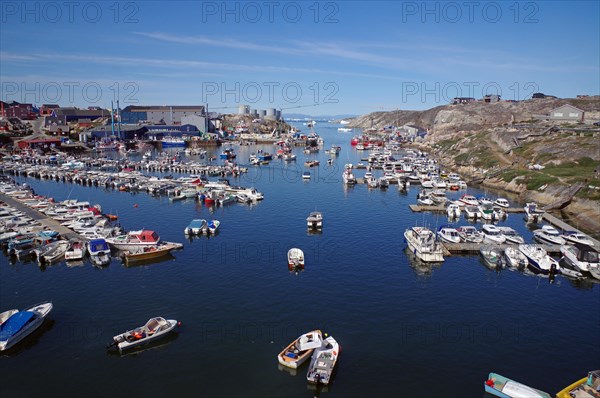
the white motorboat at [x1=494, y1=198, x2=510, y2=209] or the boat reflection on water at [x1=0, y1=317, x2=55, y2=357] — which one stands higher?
the white motorboat at [x1=494, y1=198, x2=510, y2=209]

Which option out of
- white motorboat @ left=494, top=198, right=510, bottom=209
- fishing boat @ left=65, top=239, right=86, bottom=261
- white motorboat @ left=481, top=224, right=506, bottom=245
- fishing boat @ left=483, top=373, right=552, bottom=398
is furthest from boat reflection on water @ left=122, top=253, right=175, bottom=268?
white motorboat @ left=494, top=198, right=510, bottom=209

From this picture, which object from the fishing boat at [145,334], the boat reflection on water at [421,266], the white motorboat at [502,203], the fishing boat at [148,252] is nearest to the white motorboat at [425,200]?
the white motorboat at [502,203]

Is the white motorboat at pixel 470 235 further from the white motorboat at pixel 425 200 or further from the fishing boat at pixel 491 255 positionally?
the white motorboat at pixel 425 200

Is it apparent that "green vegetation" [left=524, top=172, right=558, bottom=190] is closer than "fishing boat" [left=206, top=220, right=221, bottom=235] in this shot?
No

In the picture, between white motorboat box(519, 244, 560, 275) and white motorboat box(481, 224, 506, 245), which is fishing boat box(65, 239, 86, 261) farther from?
white motorboat box(519, 244, 560, 275)

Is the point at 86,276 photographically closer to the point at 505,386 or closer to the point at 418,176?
the point at 505,386

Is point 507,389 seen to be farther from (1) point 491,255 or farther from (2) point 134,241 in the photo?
(2) point 134,241

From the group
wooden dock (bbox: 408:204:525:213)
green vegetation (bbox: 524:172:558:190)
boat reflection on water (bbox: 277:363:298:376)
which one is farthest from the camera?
green vegetation (bbox: 524:172:558:190)
